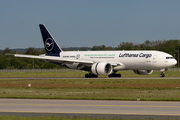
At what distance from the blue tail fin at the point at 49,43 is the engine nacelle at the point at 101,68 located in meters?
11.5

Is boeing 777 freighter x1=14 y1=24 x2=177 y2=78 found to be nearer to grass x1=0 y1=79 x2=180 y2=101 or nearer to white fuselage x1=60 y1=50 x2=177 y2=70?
white fuselage x1=60 y1=50 x2=177 y2=70

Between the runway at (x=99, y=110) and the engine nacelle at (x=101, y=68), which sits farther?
the engine nacelle at (x=101, y=68)

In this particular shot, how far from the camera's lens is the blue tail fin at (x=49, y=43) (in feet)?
197

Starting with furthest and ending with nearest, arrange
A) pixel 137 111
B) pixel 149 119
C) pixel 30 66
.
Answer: pixel 30 66
pixel 137 111
pixel 149 119

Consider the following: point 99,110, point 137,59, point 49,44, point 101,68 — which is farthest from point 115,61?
point 99,110

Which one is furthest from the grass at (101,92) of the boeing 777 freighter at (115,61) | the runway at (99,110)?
the boeing 777 freighter at (115,61)

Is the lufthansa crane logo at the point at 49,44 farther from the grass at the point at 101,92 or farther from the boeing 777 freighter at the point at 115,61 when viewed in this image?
the grass at the point at 101,92

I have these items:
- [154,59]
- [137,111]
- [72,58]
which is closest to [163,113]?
[137,111]

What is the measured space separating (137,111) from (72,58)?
41721 millimetres

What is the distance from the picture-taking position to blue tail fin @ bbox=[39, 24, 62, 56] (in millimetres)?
60016

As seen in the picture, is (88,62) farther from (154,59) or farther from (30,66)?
(30,66)

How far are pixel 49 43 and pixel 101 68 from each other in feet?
48.8

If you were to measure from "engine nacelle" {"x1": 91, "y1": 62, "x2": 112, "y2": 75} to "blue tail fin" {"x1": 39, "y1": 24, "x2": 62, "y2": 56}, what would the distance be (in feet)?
37.8

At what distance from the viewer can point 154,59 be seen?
161ft
